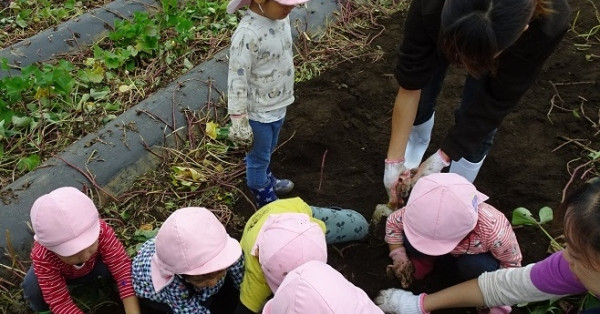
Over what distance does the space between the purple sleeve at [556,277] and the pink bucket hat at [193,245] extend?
105cm

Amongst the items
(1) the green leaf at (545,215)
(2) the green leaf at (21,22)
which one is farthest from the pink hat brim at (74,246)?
(2) the green leaf at (21,22)

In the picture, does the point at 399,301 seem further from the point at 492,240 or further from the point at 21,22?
the point at 21,22

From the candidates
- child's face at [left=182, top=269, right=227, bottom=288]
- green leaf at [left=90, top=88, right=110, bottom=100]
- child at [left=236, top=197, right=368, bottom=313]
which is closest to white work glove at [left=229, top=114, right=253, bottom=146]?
child at [left=236, top=197, right=368, bottom=313]

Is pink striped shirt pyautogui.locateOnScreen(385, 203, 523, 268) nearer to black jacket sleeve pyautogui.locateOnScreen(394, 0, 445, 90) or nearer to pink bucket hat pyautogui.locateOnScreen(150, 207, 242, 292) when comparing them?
black jacket sleeve pyautogui.locateOnScreen(394, 0, 445, 90)

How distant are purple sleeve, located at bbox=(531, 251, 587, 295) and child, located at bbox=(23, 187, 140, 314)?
1518 mm

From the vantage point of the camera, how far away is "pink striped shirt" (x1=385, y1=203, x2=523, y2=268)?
80.7 inches

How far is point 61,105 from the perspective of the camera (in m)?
3.30

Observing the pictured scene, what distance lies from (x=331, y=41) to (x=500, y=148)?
1.50m

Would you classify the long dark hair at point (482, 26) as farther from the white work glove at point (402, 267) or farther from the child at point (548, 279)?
the white work glove at point (402, 267)

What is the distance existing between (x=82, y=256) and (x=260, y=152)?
0.87 m

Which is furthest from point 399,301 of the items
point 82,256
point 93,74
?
point 93,74

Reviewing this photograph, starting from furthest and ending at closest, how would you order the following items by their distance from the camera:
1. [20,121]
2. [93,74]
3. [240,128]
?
[93,74]
[20,121]
[240,128]

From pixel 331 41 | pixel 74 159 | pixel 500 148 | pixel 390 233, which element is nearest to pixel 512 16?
pixel 390 233

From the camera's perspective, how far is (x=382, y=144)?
3.13m
